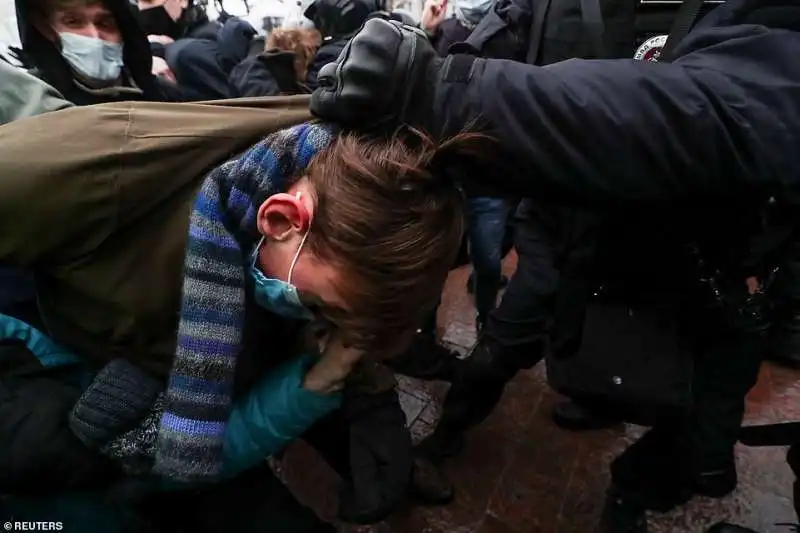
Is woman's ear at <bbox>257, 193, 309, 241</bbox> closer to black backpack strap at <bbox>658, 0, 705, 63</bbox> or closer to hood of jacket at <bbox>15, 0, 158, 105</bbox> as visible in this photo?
black backpack strap at <bbox>658, 0, 705, 63</bbox>

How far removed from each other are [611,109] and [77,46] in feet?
5.12

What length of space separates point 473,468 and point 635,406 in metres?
1.07

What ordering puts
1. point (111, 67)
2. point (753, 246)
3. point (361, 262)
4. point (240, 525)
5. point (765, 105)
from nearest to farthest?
point (765, 105) < point (361, 262) < point (753, 246) < point (240, 525) < point (111, 67)

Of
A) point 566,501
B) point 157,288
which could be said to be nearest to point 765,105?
point 157,288

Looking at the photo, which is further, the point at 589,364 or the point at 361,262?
the point at 589,364

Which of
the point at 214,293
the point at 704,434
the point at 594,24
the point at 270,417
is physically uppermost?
the point at 594,24

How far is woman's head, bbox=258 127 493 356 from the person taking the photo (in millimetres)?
889

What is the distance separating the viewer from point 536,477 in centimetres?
223

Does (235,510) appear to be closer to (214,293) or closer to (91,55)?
(214,293)

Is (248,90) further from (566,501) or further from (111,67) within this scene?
(566,501)

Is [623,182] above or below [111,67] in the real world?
above

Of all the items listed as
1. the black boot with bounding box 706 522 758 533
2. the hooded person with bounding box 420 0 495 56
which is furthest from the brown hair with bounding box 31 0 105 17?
→ the black boot with bounding box 706 522 758 533

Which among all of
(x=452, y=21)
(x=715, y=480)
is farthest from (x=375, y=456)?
(x=452, y=21)

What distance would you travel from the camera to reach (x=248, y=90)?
2.38 m
